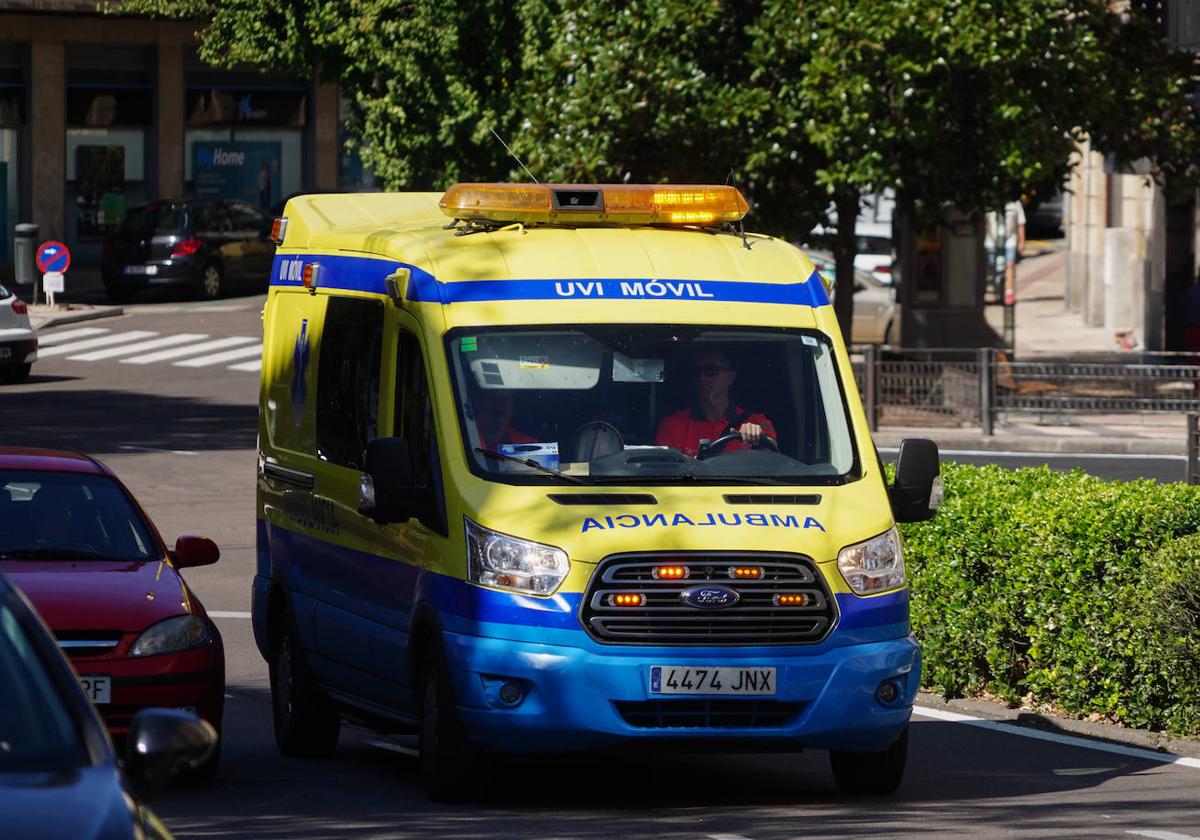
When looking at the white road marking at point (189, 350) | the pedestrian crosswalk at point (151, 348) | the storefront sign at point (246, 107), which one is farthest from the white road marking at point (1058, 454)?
the storefront sign at point (246, 107)

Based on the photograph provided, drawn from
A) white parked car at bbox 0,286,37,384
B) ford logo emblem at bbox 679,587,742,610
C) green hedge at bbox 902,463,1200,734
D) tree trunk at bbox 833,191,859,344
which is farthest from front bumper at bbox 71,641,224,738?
white parked car at bbox 0,286,37,384

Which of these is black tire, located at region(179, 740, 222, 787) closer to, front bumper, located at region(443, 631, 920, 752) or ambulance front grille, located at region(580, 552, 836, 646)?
front bumper, located at region(443, 631, 920, 752)

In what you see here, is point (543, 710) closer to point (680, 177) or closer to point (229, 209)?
point (680, 177)

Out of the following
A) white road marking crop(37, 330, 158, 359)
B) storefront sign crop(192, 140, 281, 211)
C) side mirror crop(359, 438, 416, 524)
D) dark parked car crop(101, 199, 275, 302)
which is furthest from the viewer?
storefront sign crop(192, 140, 281, 211)

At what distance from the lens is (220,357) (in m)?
34.0

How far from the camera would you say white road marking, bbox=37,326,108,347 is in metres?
35.9

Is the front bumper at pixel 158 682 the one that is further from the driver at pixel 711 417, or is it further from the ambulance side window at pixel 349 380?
the driver at pixel 711 417

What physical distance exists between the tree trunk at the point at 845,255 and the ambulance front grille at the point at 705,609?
20.6 m

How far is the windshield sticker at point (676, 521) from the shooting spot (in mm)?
9000

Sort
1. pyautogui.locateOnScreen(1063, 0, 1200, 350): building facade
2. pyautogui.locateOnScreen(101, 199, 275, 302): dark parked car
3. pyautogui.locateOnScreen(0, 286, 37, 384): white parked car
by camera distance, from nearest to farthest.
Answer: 1. pyautogui.locateOnScreen(0, 286, 37, 384): white parked car
2. pyautogui.locateOnScreen(1063, 0, 1200, 350): building facade
3. pyautogui.locateOnScreen(101, 199, 275, 302): dark parked car

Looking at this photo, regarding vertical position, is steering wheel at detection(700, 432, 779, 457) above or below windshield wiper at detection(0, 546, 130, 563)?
above

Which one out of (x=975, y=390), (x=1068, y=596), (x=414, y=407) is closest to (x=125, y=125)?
(x=975, y=390)

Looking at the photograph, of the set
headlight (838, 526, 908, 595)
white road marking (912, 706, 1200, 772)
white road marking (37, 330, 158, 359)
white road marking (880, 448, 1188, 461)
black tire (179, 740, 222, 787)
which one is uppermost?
headlight (838, 526, 908, 595)

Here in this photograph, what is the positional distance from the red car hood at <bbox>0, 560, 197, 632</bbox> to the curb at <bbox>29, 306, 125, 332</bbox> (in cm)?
2738
